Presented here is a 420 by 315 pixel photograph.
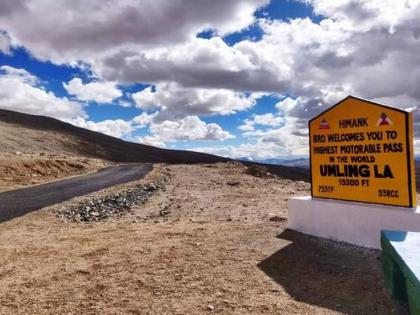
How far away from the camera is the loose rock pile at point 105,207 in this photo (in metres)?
15.2

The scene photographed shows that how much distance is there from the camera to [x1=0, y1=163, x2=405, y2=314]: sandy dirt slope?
619cm

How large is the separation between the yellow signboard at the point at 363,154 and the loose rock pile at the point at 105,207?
7.86m

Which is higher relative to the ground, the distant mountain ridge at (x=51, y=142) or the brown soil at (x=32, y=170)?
the distant mountain ridge at (x=51, y=142)

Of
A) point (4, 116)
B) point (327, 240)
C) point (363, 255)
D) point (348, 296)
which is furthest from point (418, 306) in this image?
point (4, 116)

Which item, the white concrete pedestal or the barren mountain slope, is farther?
the barren mountain slope

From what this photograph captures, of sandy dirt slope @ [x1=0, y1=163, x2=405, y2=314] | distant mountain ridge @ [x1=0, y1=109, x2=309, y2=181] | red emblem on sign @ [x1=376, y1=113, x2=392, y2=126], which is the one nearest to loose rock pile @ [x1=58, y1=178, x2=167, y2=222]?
sandy dirt slope @ [x1=0, y1=163, x2=405, y2=314]

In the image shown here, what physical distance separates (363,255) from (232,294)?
11.2 feet

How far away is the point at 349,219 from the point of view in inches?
377

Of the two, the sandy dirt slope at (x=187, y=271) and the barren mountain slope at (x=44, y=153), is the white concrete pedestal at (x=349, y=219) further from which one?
the barren mountain slope at (x=44, y=153)

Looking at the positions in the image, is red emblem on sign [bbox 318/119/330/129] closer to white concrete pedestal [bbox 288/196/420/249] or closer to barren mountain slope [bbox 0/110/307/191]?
white concrete pedestal [bbox 288/196/420/249]

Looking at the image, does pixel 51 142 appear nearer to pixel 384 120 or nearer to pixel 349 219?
pixel 349 219

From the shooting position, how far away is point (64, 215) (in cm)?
1555

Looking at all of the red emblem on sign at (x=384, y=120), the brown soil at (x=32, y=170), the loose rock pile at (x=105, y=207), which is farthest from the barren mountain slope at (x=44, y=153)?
the red emblem on sign at (x=384, y=120)

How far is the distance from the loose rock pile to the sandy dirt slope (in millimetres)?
2866
